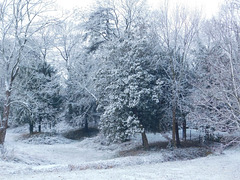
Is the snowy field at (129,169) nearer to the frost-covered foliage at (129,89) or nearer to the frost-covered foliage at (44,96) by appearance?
the frost-covered foliage at (129,89)

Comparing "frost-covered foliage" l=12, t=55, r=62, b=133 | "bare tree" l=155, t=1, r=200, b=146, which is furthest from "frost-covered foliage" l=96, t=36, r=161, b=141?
"frost-covered foliage" l=12, t=55, r=62, b=133

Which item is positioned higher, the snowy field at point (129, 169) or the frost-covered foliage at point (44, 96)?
the frost-covered foliage at point (44, 96)

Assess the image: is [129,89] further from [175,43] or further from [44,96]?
[44,96]

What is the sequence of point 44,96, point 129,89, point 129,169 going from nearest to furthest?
point 129,169 → point 129,89 → point 44,96

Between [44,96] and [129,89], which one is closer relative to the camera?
[129,89]

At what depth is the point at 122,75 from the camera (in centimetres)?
1608

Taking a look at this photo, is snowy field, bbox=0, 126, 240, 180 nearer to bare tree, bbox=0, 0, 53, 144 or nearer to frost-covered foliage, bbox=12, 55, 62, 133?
bare tree, bbox=0, 0, 53, 144

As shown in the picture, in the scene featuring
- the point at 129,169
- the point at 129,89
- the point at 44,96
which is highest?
the point at 44,96

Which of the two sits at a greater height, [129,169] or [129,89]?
[129,89]

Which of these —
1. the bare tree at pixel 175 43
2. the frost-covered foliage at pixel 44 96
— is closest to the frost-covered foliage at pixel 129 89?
the bare tree at pixel 175 43

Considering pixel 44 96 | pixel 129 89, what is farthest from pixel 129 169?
pixel 44 96

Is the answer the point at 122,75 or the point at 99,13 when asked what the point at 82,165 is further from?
the point at 99,13

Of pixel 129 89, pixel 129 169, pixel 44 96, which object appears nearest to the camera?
pixel 129 169

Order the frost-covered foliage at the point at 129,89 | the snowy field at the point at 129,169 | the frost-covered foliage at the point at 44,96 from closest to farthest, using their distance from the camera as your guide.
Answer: the snowy field at the point at 129,169 < the frost-covered foliage at the point at 129,89 < the frost-covered foliage at the point at 44,96
